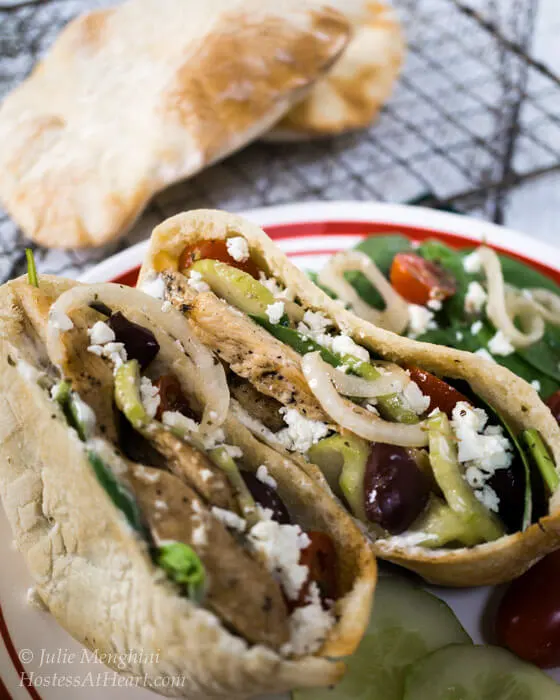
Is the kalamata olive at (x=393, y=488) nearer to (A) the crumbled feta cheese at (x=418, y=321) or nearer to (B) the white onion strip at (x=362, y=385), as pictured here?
(B) the white onion strip at (x=362, y=385)

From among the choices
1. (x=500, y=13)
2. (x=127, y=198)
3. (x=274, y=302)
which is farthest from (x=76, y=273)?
(x=500, y=13)

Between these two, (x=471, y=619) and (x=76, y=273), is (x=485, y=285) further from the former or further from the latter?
(x=76, y=273)

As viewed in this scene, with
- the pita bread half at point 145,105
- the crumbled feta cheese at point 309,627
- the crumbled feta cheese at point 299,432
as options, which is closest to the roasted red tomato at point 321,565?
the crumbled feta cheese at point 309,627

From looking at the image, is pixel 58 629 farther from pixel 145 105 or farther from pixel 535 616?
pixel 145 105

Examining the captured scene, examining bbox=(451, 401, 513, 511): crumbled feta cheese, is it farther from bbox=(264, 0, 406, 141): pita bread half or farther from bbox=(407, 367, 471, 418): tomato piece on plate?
bbox=(264, 0, 406, 141): pita bread half

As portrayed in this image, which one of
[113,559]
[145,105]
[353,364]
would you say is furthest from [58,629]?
[145,105]

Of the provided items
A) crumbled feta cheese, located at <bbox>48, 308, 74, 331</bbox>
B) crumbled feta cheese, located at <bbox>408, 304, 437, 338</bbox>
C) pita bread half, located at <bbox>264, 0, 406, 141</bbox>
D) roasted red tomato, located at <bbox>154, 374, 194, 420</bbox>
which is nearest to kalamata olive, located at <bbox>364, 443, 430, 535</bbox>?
roasted red tomato, located at <bbox>154, 374, 194, 420</bbox>
